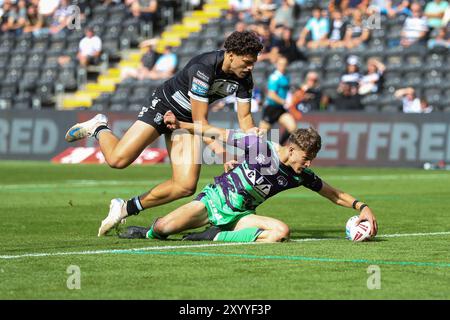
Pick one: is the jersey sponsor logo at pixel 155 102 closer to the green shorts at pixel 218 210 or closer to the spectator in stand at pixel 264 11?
the green shorts at pixel 218 210

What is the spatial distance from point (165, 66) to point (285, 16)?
4303mm

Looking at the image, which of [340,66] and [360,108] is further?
[340,66]

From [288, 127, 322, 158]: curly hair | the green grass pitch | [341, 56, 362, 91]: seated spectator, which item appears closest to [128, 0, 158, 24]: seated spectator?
[341, 56, 362, 91]: seated spectator

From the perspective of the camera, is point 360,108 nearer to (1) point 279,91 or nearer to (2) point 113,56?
(1) point 279,91

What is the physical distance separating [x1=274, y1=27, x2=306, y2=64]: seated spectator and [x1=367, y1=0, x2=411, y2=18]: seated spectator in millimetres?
2285

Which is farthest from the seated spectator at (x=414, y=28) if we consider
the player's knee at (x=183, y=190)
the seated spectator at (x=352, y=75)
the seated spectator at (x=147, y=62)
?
the player's knee at (x=183, y=190)

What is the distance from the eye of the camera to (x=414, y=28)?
29312 mm

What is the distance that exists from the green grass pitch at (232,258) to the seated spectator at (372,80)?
11.7m

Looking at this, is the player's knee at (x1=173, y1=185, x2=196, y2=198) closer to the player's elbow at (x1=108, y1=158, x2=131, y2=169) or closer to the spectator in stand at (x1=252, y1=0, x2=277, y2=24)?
the player's elbow at (x1=108, y1=158, x2=131, y2=169)

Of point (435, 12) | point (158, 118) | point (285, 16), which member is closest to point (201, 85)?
point (158, 118)

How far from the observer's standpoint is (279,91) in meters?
25.8

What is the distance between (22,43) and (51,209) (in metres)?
25.1

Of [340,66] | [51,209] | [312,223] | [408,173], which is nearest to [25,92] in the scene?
[340,66]

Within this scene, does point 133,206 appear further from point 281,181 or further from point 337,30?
point 337,30
